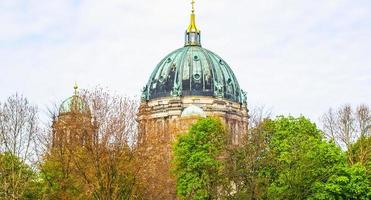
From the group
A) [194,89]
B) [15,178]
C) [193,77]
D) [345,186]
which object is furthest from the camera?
[193,77]

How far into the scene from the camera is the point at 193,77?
95750mm

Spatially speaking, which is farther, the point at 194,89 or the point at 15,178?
the point at 194,89

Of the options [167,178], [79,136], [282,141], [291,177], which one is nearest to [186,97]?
[167,178]

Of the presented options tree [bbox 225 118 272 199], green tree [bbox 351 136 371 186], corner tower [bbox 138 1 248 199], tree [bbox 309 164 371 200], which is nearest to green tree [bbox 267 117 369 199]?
tree [bbox 309 164 371 200]

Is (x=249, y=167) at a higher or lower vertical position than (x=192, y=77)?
lower

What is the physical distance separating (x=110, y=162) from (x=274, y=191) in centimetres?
1236

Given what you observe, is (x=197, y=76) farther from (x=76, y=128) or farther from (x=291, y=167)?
(x=76, y=128)

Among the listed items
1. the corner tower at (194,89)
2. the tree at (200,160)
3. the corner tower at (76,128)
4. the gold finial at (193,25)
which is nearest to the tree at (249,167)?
the tree at (200,160)

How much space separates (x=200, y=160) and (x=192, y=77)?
149 ft

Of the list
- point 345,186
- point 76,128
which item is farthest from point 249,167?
point 345,186

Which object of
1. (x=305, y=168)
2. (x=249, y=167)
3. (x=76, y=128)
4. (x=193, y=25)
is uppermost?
(x=193, y=25)

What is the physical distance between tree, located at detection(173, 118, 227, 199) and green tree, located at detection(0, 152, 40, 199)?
1010cm

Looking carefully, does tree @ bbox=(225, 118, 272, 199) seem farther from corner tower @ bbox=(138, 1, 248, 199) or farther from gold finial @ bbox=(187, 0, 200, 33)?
gold finial @ bbox=(187, 0, 200, 33)

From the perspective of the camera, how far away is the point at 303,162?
1650 inches
